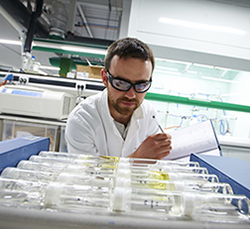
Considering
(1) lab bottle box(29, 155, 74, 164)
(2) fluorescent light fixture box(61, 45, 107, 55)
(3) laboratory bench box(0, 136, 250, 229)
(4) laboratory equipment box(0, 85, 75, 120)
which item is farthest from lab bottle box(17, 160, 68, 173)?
Result: (2) fluorescent light fixture box(61, 45, 107, 55)

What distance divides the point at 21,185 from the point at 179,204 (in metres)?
0.34

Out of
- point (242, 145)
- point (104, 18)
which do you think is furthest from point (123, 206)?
point (104, 18)

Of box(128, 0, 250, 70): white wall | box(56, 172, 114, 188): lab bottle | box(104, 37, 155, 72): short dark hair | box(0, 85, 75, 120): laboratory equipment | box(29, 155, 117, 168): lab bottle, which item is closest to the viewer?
box(56, 172, 114, 188): lab bottle

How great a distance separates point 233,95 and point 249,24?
3.87ft

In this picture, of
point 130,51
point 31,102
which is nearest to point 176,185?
point 130,51

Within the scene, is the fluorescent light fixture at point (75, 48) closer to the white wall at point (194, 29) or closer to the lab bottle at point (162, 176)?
the white wall at point (194, 29)

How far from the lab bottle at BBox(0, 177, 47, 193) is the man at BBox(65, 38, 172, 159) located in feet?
2.23

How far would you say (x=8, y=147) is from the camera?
51cm

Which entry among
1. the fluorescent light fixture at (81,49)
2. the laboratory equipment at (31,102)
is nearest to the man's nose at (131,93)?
the laboratory equipment at (31,102)

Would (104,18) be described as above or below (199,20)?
above

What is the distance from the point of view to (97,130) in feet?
4.57

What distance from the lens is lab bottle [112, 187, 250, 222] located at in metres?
0.33

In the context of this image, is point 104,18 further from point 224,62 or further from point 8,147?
point 8,147

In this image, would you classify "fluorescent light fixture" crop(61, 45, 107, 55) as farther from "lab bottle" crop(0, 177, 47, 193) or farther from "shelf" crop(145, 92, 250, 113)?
"lab bottle" crop(0, 177, 47, 193)
